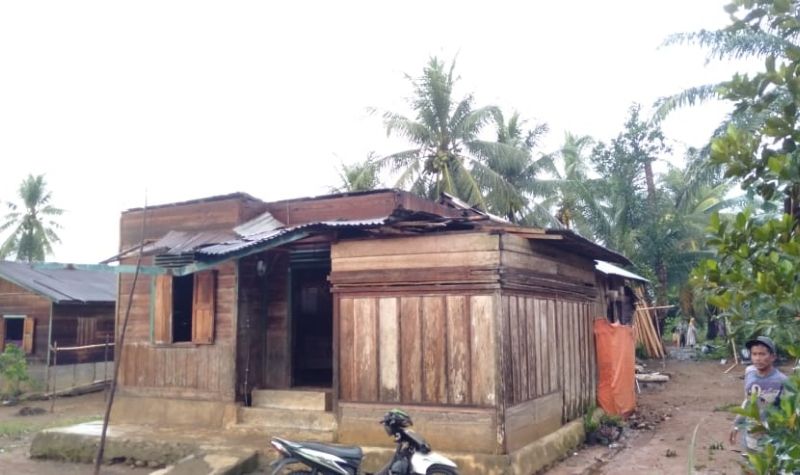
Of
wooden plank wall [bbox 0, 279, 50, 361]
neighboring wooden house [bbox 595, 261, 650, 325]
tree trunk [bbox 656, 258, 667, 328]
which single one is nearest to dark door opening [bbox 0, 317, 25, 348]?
wooden plank wall [bbox 0, 279, 50, 361]

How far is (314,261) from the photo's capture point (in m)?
10.2

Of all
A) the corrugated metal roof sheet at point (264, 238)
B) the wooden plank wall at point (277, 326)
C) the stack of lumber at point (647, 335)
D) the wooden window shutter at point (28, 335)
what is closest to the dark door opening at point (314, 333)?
the wooden plank wall at point (277, 326)

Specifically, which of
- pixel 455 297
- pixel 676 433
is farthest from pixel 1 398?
pixel 676 433

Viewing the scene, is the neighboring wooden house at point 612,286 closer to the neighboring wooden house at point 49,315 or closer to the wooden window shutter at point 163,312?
the wooden window shutter at point 163,312

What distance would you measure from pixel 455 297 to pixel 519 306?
0.95m

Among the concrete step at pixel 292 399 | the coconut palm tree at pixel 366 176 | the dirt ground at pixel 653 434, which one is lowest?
the dirt ground at pixel 653 434

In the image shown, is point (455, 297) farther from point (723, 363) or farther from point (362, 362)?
point (723, 363)

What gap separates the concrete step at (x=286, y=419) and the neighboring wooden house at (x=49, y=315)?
37.8 ft

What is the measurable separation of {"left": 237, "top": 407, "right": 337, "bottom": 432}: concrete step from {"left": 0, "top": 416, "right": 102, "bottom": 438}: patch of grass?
231 inches

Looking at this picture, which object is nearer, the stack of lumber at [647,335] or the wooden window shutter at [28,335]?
the wooden window shutter at [28,335]

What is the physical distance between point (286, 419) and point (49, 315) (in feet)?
42.8

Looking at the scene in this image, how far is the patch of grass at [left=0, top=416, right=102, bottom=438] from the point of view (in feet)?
41.2

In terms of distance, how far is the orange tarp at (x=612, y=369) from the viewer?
11.2 m

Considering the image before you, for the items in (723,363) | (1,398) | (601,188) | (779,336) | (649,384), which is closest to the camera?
(779,336)
